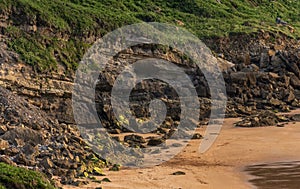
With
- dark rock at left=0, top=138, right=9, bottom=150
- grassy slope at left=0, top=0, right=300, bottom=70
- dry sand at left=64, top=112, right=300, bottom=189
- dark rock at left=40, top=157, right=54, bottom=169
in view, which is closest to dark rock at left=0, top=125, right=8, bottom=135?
dark rock at left=0, top=138, right=9, bottom=150

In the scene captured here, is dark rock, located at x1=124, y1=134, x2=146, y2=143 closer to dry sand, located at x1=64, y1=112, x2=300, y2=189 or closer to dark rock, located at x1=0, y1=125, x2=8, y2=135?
dry sand, located at x1=64, y1=112, x2=300, y2=189

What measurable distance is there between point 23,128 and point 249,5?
155ft

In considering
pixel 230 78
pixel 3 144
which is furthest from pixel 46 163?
pixel 230 78

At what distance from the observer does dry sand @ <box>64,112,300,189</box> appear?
1647 cm

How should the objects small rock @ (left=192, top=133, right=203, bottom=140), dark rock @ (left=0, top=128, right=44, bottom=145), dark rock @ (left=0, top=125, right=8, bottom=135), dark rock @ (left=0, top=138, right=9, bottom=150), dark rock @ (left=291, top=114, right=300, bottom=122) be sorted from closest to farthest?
dark rock @ (left=0, top=138, right=9, bottom=150) < dark rock @ (left=0, top=128, right=44, bottom=145) < dark rock @ (left=0, top=125, right=8, bottom=135) < small rock @ (left=192, top=133, right=203, bottom=140) < dark rock @ (left=291, top=114, right=300, bottom=122)

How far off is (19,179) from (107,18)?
27.2 meters

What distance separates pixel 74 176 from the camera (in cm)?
1639

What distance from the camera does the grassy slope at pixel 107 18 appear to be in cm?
2972

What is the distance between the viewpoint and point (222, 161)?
20.5m

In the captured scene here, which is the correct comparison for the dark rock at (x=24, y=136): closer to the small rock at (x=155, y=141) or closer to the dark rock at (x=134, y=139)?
the dark rock at (x=134, y=139)

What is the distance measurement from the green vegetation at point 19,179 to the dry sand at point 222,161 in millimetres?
3319

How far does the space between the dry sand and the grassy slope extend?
9.64 metres

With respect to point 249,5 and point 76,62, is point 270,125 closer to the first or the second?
point 76,62

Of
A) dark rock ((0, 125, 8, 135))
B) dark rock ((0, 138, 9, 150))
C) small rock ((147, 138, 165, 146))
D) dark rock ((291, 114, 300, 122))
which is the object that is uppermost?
dark rock ((291, 114, 300, 122))
